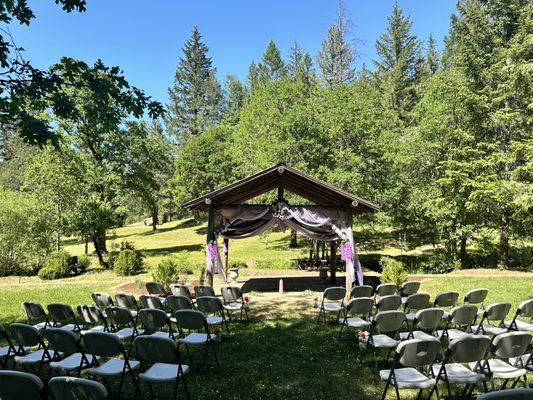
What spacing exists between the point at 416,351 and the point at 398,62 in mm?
37988

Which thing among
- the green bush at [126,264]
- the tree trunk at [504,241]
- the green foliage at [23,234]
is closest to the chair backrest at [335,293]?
the green bush at [126,264]

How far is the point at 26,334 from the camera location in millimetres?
4676

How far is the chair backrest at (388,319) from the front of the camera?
5.15 meters

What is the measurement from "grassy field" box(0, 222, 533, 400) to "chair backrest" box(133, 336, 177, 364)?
2.71 feet

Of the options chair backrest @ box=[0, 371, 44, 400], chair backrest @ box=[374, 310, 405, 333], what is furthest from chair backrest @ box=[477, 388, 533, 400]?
chair backrest @ box=[0, 371, 44, 400]

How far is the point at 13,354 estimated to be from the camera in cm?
531

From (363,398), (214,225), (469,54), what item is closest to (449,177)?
(469,54)

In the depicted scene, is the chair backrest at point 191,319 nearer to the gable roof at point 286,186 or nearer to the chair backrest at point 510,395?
the chair backrest at point 510,395

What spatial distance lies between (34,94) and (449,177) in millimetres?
16242

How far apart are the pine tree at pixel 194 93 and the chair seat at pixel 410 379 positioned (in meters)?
41.7

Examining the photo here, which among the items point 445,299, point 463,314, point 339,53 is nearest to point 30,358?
point 463,314

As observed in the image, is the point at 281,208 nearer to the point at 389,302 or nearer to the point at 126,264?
the point at 389,302

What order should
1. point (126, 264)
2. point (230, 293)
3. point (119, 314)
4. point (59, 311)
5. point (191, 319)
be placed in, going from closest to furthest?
point (191, 319) < point (119, 314) < point (59, 311) < point (230, 293) < point (126, 264)

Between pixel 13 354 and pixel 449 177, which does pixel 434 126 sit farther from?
pixel 13 354
